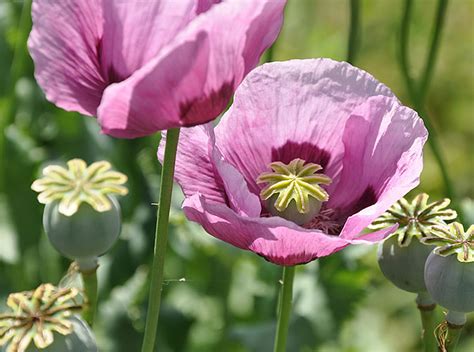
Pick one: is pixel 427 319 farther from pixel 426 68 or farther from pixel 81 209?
pixel 426 68

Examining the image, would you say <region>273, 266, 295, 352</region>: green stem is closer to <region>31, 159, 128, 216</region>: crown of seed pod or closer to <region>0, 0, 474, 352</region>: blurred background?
<region>31, 159, 128, 216</region>: crown of seed pod

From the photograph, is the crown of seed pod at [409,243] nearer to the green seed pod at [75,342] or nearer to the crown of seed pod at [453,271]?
the crown of seed pod at [453,271]

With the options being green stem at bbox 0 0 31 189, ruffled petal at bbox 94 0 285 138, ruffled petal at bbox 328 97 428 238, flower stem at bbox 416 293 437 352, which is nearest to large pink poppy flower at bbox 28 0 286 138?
ruffled petal at bbox 94 0 285 138

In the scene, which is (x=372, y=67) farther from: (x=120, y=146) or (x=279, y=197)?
(x=279, y=197)

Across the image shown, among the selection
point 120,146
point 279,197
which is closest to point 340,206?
point 279,197

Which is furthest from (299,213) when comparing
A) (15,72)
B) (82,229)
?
(15,72)

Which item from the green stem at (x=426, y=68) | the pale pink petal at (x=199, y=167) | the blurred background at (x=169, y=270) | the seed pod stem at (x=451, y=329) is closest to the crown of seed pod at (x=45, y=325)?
the pale pink petal at (x=199, y=167)
